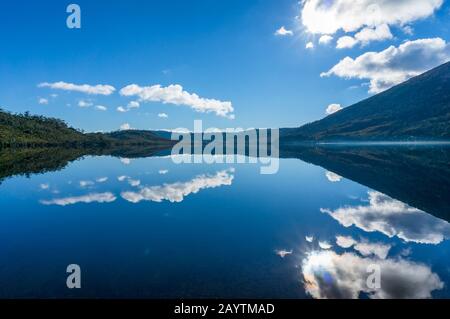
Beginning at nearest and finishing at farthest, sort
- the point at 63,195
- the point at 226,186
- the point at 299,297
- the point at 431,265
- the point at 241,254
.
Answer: the point at 299,297 → the point at 431,265 → the point at 241,254 → the point at 63,195 → the point at 226,186

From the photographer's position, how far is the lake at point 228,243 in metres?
14.4

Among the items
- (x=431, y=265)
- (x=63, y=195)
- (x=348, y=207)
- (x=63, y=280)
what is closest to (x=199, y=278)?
(x=63, y=280)

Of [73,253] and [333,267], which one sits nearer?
[333,267]

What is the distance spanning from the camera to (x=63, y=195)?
40094 millimetres

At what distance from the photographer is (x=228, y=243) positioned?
2086 cm

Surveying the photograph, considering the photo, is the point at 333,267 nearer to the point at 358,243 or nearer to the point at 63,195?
the point at 358,243

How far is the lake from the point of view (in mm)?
14414

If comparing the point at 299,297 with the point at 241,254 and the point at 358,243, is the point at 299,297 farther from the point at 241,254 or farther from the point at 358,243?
the point at 358,243

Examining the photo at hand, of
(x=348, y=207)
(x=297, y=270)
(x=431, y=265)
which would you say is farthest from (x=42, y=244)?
(x=348, y=207)

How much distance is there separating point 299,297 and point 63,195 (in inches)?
1426

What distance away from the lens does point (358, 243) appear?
2086cm

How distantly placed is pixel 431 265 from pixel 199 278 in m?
13.1
